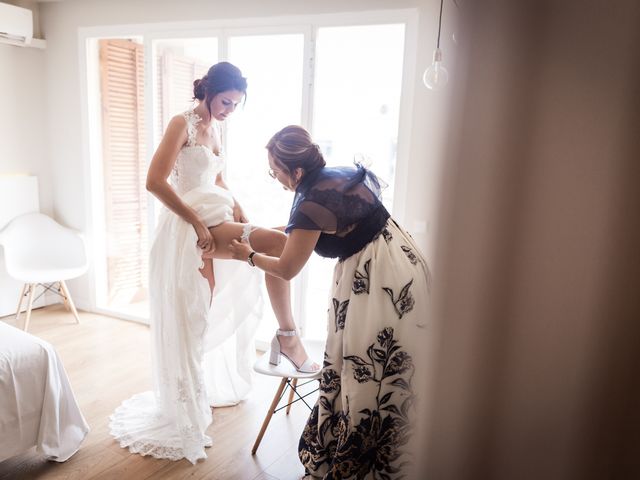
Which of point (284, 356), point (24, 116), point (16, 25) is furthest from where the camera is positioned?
point (24, 116)

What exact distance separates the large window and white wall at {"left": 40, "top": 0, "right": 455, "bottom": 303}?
12cm

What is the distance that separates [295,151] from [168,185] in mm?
712

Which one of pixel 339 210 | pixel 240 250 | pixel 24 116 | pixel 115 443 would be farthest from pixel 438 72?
pixel 24 116

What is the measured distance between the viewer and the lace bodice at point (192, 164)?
7.37 feet

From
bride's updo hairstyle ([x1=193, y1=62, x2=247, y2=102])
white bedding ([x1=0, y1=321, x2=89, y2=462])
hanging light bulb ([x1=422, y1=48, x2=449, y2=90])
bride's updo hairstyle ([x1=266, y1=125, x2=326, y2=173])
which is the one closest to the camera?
hanging light bulb ([x1=422, y1=48, x2=449, y2=90])

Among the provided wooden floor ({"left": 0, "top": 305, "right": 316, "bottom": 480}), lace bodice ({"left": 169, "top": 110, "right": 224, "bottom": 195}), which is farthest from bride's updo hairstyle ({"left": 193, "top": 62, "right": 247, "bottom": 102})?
wooden floor ({"left": 0, "top": 305, "right": 316, "bottom": 480})

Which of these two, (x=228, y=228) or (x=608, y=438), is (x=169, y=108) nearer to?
(x=228, y=228)

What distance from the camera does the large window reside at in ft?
9.36

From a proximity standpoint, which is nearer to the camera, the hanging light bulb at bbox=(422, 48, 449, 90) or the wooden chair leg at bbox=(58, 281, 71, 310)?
the hanging light bulb at bbox=(422, 48, 449, 90)

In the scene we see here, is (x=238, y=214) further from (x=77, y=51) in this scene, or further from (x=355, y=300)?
(x=77, y=51)

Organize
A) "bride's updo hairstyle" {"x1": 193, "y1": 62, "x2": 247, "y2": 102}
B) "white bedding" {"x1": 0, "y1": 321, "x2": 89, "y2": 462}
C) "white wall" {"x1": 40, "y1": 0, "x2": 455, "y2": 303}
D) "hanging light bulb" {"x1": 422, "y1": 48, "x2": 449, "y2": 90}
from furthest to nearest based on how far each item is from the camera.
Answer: "white wall" {"x1": 40, "y1": 0, "x2": 455, "y2": 303} → "bride's updo hairstyle" {"x1": 193, "y1": 62, "x2": 247, "y2": 102} → "white bedding" {"x1": 0, "y1": 321, "x2": 89, "y2": 462} → "hanging light bulb" {"x1": 422, "y1": 48, "x2": 449, "y2": 90}

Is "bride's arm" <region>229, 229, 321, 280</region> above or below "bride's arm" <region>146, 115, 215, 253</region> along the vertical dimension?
below

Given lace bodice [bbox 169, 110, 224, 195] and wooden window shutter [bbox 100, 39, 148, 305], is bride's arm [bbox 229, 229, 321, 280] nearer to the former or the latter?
lace bodice [bbox 169, 110, 224, 195]

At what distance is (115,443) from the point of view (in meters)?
2.30
